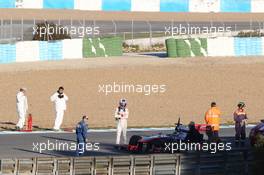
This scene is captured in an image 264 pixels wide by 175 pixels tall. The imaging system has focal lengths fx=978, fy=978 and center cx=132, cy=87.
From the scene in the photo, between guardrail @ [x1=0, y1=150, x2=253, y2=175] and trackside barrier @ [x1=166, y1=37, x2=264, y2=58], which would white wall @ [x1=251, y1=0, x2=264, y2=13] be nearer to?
trackside barrier @ [x1=166, y1=37, x2=264, y2=58]

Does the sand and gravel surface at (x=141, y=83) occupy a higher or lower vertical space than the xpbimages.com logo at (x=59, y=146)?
higher

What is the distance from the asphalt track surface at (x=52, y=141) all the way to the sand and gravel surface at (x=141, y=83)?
198cm

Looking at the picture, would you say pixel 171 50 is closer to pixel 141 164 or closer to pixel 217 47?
pixel 217 47

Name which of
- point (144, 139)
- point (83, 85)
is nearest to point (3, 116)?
point (83, 85)

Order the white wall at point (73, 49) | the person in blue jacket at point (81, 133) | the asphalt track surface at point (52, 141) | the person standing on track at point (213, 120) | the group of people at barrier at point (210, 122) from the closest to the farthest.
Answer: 1. the person in blue jacket at point (81, 133)
2. the group of people at barrier at point (210, 122)
3. the asphalt track surface at point (52, 141)
4. the person standing on track at point (213, 120)
5. the white wall at point (73, 49)

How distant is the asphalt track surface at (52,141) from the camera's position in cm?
2284

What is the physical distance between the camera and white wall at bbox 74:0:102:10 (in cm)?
6028

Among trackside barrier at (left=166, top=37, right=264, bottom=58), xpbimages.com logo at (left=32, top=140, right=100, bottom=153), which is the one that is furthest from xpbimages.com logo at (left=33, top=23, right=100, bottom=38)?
xpbimages.com logo at (left=32, top=140, right=100, bottom=153)

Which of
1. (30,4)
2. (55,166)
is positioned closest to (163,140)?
(55,166)

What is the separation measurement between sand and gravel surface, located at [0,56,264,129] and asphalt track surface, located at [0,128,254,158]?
1.98 meters

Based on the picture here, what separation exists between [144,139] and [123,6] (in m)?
38.9

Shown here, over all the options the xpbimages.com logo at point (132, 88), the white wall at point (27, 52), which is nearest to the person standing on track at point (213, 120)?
the xpbimages.com logo at point (132, 88)

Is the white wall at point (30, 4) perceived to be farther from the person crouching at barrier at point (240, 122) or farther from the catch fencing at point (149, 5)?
the person crouching at barrier at point (240, 122)

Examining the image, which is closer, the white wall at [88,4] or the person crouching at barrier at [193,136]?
the person crouching at barrier at [193,136]
